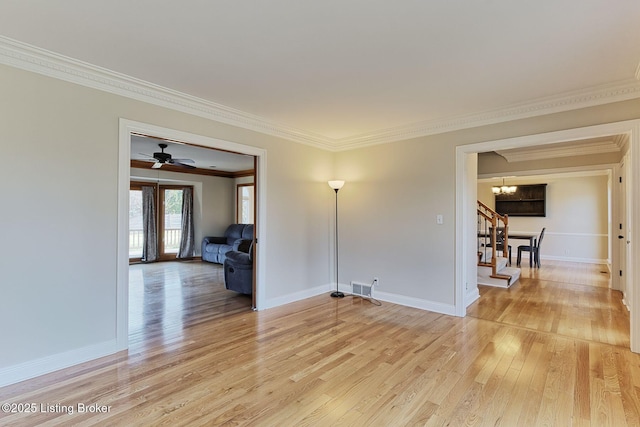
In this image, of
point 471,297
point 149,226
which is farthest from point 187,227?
point 471,297

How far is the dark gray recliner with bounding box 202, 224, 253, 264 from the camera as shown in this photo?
27.2 feet

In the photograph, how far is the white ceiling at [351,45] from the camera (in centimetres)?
194

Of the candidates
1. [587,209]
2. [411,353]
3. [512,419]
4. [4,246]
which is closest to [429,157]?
[411,353]

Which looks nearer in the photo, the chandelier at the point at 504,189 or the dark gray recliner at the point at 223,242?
the dark gray recliner at the point at 223,242

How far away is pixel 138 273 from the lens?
6957 mm

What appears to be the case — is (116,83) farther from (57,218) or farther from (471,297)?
(471,297)

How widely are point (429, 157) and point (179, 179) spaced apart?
703cm

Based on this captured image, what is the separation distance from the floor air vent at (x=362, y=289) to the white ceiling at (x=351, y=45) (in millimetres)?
2782

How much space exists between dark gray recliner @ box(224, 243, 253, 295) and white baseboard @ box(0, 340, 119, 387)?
6.64 feet

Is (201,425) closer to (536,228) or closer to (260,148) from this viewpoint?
(260,148)

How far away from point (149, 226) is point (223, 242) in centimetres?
204

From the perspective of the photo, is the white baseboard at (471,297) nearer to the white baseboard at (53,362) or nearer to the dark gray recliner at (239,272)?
the dark gray recliner at (239,272)

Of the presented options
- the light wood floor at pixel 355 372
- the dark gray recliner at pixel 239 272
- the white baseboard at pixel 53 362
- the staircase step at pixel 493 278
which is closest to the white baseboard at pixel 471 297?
the light wood floor at pixel 355 372

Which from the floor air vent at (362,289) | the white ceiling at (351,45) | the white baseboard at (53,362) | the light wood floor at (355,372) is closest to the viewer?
the white ceiling at (351,45)
